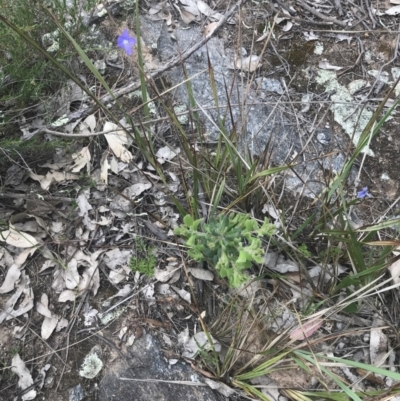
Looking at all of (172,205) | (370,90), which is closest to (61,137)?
(172,205)

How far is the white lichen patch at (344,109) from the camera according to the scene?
7.76 ft

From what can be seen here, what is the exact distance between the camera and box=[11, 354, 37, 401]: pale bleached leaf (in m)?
1.73

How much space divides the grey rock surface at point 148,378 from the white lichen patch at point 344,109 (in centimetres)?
139

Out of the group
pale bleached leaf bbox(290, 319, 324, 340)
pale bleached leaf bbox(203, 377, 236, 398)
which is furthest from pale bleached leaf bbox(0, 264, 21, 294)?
pale bleached leaf bbox(290, 319, 324, 340)

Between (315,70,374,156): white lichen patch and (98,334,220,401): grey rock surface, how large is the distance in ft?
4.57

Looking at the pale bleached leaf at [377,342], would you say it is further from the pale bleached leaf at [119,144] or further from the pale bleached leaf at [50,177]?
the pale bleached leaf at [50,177]

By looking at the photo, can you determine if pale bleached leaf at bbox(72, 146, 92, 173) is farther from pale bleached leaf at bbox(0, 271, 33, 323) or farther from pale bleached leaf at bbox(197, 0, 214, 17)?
pale bleached leaf at bbox(197, 0, 214, 17)

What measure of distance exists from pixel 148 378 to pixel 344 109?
1.64 m

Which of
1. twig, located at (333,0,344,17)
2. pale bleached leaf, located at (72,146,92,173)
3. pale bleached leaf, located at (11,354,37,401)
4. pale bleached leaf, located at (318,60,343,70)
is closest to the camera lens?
pale bleached leaf, located at (11,354,37,401)

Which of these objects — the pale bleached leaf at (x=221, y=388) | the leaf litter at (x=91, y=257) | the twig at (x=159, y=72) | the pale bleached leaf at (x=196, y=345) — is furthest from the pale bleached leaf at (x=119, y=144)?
the pale bleached leaf at (x=221, y=388)

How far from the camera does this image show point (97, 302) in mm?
1920

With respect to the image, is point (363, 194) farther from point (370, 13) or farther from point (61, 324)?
point (61, 324)

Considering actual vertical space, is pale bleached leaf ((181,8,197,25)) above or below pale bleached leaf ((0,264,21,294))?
above

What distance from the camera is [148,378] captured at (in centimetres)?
179
